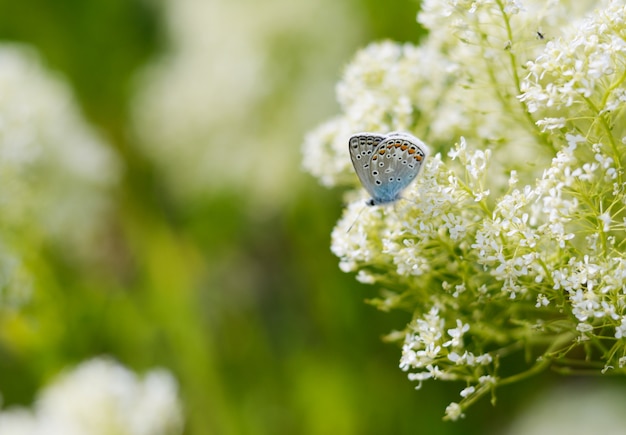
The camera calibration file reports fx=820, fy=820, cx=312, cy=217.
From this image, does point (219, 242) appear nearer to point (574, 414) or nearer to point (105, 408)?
point (105, 408)

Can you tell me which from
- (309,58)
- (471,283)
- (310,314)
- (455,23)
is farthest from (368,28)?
(471,283)

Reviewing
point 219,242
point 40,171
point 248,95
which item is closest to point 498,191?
point 40,171

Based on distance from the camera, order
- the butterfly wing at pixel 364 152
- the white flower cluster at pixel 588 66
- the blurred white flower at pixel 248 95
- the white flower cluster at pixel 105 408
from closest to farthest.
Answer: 1. the white flower cluster at pixel 588 66
2. the butterfly wing at pixel 364 152
3. the white flower cluster at pixel 105 408
4. the blurred white flower at pixel 248 95

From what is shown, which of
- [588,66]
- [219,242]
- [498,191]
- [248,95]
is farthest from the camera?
[219,242]

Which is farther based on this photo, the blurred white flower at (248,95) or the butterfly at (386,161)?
the blurred white flower at (248,95)

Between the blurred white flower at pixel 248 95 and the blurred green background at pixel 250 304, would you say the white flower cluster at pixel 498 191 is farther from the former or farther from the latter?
the blurred white flower at pixel 248 95

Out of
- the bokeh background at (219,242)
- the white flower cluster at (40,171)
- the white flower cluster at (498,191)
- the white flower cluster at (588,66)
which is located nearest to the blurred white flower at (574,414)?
the bokeh background at (219,242)

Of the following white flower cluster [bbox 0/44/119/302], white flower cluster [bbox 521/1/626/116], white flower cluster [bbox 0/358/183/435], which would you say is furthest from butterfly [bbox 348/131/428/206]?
white flower cluster [bbox 0/44/119/302]
